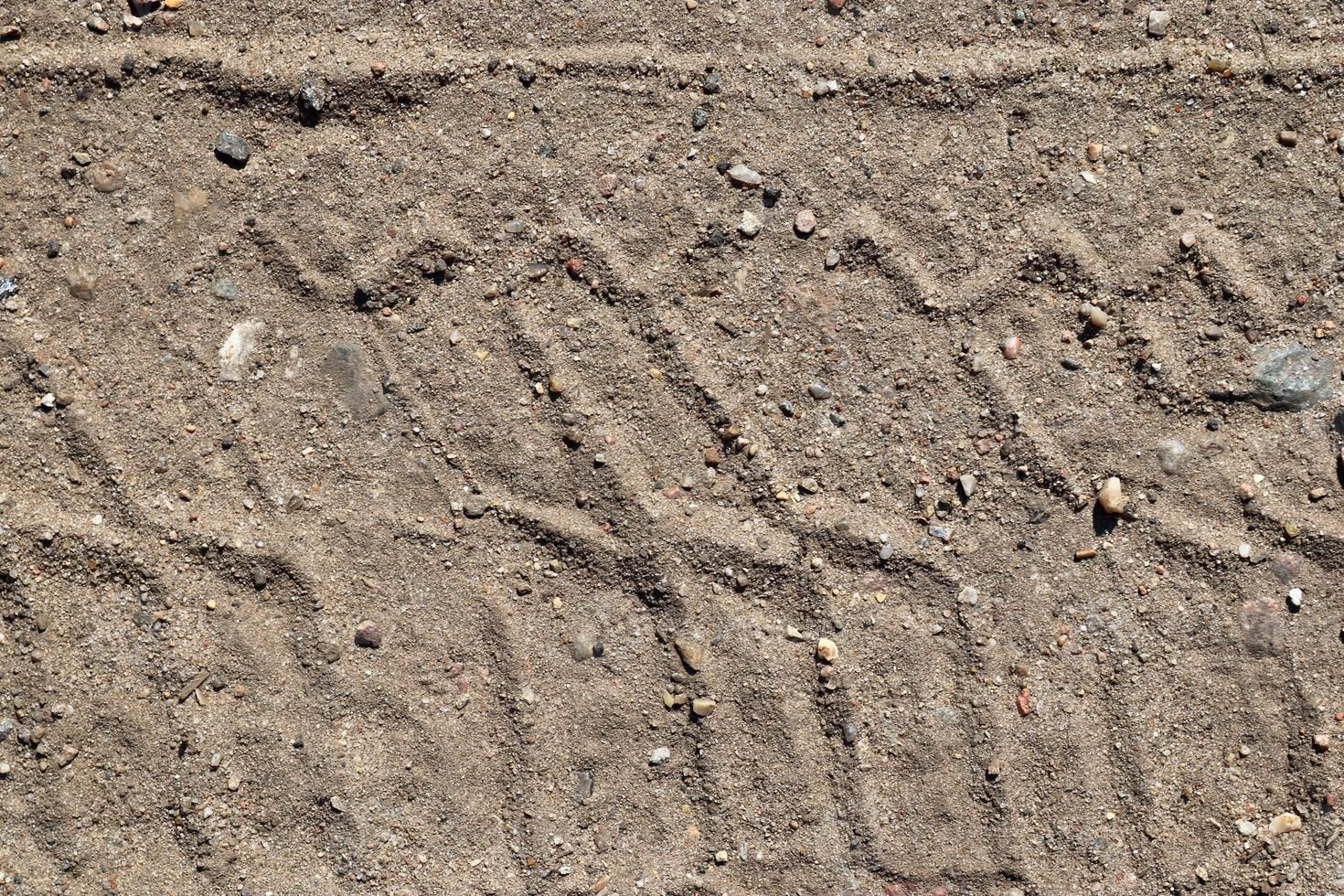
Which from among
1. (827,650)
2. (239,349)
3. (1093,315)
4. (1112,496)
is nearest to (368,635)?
(239,349)

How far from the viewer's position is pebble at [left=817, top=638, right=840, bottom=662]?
A: 239cm

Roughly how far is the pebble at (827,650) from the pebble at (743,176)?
1.10 metres

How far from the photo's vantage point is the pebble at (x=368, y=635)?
239 cm

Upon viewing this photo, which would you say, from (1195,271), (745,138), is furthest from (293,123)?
(1195,271)

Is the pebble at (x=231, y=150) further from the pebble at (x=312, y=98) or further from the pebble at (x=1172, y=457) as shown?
the pebble at (x=1172, y=457)

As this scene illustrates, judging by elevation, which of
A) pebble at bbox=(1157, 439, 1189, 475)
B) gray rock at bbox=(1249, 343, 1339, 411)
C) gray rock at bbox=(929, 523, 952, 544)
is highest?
gray rock at bbox=(1249, 343, 1339, 411)

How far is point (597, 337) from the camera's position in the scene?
2.44 m

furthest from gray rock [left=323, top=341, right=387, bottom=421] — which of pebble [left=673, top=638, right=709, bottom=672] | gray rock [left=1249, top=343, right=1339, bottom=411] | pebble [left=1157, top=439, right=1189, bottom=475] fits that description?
gray rock [left=1249, top=343, right=1339, bottom=411]

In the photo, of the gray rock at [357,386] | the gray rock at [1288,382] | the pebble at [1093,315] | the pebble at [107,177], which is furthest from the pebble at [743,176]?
the pebble at [107,177]

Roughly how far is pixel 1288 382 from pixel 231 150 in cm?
259

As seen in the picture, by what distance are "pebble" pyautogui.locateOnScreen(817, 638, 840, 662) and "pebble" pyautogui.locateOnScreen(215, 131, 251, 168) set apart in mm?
1797

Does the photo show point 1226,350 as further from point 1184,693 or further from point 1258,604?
point 1184,693

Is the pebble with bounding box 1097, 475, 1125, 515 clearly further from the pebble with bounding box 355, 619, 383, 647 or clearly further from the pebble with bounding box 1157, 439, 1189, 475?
the pebble with bounding box 355, 619, 383, 647

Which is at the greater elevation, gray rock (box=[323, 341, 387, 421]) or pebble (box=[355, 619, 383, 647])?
gray rock (box=[323, 341, 387, 421])
